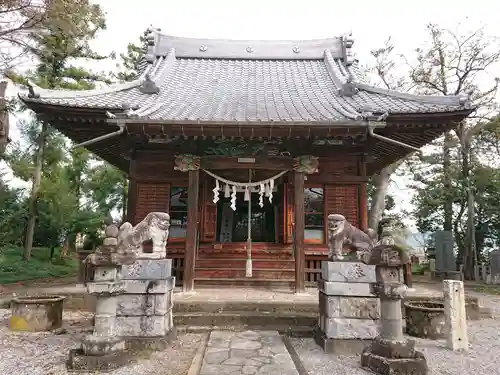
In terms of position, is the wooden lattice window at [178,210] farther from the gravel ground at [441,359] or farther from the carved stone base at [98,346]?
the carved stone base at [98,346]

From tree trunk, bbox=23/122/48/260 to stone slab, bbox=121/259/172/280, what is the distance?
14539mm

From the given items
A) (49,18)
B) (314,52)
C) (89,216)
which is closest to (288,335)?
(314,52)

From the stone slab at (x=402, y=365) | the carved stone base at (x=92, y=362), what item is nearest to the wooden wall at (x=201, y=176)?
the carved stone base at (x=92, y=362)

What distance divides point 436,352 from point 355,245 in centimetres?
216

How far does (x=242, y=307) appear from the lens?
726 centimetres

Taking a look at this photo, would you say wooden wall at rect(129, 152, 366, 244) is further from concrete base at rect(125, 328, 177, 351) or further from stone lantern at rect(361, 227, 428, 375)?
stone lantern at rect(361, 227, 428, 375)

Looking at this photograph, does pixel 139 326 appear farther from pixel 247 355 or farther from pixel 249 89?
pixel 249 89

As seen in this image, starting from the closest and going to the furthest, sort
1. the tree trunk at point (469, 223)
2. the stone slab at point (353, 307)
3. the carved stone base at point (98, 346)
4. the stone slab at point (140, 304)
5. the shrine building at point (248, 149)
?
the carved stone base at point (98, 346) < the stone slab at point (353, 307) < the stone slab at point (140, 304) < the shrine building at point (248, 149) < the tree trunk at point (469, 223)

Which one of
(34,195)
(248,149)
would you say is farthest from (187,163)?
(34,195)

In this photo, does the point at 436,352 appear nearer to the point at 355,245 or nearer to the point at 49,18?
the point at 355,245

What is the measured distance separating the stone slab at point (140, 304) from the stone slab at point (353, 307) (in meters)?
2.82

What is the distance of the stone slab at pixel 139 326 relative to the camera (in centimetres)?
579

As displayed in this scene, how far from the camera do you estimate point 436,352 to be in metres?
5.79

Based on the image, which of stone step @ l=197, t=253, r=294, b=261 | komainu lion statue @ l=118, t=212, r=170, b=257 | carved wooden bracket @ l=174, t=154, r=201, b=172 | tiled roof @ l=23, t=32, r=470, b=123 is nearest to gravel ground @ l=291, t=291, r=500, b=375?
komainu lion statue @ l=118, t=212, r=170, b=257
